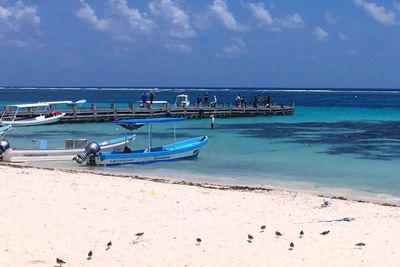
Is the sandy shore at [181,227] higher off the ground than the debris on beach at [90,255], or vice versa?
the debris on beach at [90,255]

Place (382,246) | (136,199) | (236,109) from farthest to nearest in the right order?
(236,109)
(136,199)
(382,246)

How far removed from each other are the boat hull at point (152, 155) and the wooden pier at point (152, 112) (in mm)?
23679

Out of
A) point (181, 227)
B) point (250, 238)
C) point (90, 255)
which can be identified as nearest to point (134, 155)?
point (181, 227)

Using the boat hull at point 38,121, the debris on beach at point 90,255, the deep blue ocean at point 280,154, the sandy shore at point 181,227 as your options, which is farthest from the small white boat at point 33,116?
the debris on beach at point 90,255

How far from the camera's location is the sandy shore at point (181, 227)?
348 inches

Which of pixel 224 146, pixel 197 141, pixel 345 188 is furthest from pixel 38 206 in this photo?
pixel 224 146

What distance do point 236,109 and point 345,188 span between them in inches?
1523

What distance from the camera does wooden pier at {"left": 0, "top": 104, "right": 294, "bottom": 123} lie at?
48.2m

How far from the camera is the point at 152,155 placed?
2414 centimetres

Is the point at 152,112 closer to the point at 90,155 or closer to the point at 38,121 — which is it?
the point at 38,121

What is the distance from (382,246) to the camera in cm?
962

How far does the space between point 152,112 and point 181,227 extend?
4061 centimetres

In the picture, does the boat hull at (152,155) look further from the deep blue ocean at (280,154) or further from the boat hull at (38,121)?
the boat hull at (38,121)

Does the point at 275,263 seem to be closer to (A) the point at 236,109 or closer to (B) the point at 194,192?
(B) the point at 194,192
